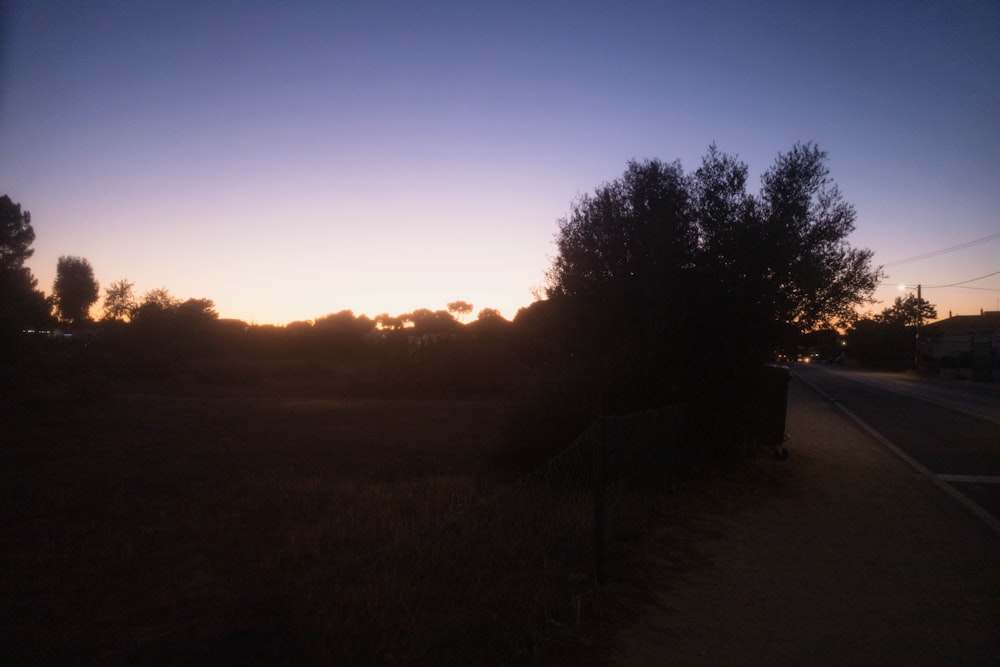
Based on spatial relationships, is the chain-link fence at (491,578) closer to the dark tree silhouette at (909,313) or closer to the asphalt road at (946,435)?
the asphalt road at (946,435)

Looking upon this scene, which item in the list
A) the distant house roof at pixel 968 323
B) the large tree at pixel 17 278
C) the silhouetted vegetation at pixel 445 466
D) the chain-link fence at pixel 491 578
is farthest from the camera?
the distant house roof at pixel 968 323

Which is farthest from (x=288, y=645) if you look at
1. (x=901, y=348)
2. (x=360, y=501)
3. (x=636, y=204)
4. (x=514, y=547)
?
(x=901, y=348)

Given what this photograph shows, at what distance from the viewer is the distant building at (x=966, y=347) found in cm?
4938

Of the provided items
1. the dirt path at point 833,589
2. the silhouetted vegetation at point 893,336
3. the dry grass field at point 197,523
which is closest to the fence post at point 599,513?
the dirt path at point 833,589

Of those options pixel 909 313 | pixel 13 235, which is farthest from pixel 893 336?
pixel 13 235

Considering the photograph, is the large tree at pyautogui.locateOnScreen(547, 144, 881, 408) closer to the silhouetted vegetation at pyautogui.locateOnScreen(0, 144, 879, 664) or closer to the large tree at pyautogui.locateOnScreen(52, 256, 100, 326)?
the silhouetted vegetation at pyautogui.locateOnScreen(0, 144, 879, 664)

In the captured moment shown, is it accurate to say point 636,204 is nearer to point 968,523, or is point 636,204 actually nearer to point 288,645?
point 968,523

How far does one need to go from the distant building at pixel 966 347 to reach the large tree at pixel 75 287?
64.1 meters

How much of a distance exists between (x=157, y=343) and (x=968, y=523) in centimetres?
4401

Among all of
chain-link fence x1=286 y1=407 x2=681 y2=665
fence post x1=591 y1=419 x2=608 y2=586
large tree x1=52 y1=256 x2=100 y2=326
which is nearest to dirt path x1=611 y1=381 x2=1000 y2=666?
fence post x1=591 y1=419 x2=608 y2=586

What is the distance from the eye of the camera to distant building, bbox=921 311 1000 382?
162 feet

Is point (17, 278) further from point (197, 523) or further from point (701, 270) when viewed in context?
point (701, 270)

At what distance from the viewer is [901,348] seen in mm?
81812

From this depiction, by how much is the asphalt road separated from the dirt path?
40.0 inches
